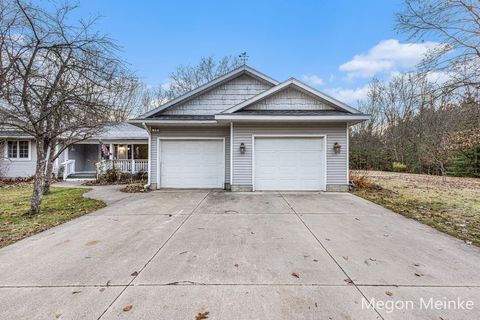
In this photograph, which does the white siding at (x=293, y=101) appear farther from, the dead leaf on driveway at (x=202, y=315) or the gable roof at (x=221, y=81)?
the dead leaf on driveway at (x=202, y=315)

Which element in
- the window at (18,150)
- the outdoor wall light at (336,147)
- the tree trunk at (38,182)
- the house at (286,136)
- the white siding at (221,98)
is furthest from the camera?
the window at (18,150)

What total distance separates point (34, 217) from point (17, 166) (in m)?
11.9

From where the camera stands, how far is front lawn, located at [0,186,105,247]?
4.46 meters

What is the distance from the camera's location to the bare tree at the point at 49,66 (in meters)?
4.43

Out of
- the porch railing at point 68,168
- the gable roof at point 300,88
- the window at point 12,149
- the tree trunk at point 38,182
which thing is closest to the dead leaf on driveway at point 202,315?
the tree trunk at point 38,182

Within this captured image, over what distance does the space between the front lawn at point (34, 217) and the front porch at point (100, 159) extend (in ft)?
17.9

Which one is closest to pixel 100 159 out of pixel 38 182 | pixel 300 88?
pixel 38 182

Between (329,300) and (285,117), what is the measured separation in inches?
266

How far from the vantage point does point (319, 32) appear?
1422 cm

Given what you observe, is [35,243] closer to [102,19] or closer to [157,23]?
[102,19]

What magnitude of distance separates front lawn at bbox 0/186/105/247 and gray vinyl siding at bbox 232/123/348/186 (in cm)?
494

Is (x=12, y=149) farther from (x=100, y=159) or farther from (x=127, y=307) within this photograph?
(x=127, y=307)

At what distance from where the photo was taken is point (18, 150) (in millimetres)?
13719

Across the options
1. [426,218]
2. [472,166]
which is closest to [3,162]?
[426,218]
